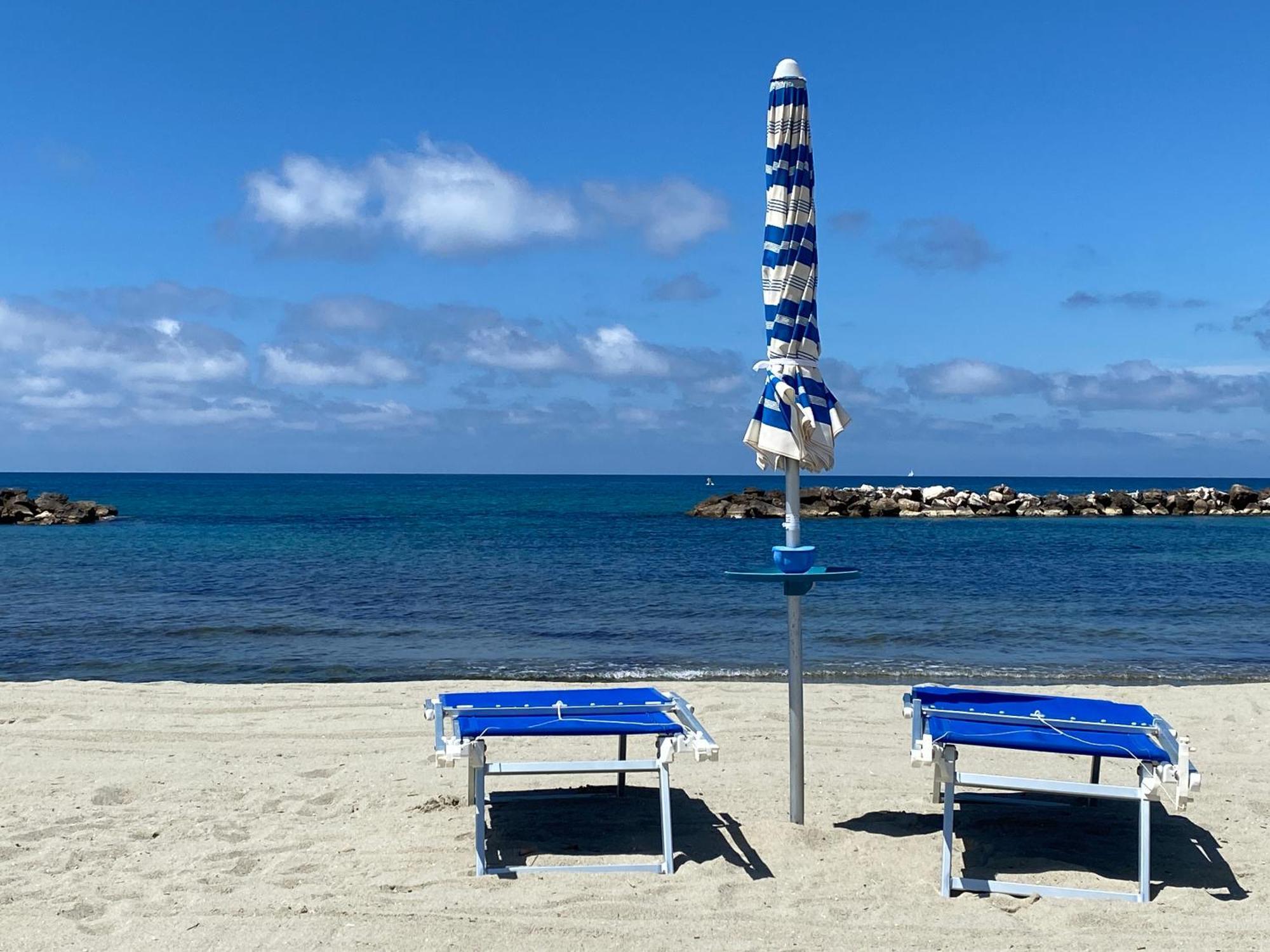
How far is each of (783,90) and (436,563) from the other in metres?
23.8

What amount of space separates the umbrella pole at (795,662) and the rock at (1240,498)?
182 feet

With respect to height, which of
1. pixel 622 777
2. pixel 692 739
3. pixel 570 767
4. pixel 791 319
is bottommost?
pixel 622 777

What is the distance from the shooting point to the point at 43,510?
153 feet

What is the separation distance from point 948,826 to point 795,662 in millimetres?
1062

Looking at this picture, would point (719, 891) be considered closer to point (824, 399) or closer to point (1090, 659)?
point (824, 399)

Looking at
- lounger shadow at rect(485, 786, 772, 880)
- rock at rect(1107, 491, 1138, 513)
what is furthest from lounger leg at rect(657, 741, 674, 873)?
rock at rect(1107, 491, 1138, 513)

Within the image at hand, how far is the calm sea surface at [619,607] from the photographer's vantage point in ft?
43.5

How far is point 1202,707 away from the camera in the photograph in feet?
31.4

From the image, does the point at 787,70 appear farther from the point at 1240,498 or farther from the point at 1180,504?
the point at 1240,498

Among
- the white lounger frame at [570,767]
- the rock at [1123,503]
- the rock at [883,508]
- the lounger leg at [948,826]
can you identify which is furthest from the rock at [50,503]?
the lounger leg at [948,826]

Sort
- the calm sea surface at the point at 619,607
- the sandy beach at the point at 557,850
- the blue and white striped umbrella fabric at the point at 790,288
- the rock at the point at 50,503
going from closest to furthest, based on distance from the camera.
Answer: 1. the sandy beach at the point at 557,850
2. the blue and white striped umbrella fabric at the point at 790,288
3. the calm sea surface at the point at 619,607
4. the rock at the point at 50,503

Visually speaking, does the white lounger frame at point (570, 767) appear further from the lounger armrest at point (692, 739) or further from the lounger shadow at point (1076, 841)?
the lounger shadow at point (1076, 841)

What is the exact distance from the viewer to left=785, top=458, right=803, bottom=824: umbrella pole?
5.67m

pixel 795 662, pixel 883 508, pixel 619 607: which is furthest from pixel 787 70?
pixel 883 508
